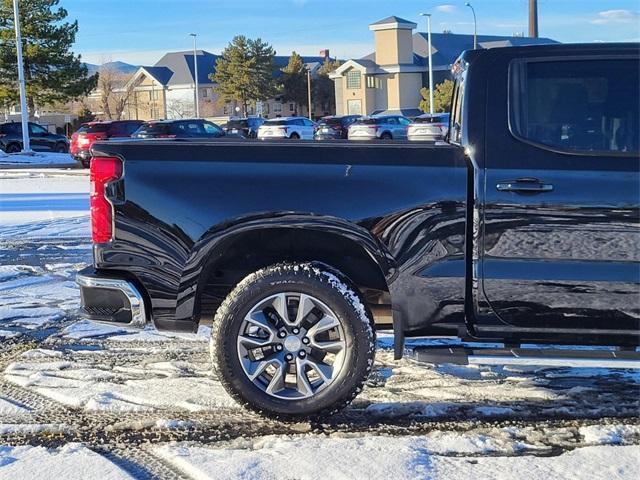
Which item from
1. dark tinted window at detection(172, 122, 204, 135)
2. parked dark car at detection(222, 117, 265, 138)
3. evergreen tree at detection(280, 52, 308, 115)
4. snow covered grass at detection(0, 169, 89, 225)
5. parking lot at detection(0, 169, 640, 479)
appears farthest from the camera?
evergreen tree at detection(280, 52, 308, 115)

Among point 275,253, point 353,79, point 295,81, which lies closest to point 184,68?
point 295,81

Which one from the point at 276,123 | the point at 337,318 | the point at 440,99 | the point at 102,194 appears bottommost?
the point at 337,318

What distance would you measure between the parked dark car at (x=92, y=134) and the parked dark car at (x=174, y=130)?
133cm

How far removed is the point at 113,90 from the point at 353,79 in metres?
25.4

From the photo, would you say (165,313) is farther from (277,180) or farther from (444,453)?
(444,453)

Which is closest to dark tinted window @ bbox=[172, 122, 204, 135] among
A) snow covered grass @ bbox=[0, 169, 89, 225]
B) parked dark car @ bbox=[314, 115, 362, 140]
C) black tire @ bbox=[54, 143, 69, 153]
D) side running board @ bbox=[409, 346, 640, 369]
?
snow covered grass @ bbox=[0, 169, 89, 225]

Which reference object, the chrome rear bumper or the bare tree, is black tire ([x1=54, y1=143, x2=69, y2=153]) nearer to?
the bare tree

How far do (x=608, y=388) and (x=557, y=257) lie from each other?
1314 millimetres

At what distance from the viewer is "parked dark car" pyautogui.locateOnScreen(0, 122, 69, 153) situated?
130 feet

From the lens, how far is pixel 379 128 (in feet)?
132

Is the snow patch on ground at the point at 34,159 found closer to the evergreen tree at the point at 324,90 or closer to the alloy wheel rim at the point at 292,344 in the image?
the alloy wheel rim at the point at 292,344

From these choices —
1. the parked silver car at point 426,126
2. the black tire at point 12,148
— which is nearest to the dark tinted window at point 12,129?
the black tire at point 12,148

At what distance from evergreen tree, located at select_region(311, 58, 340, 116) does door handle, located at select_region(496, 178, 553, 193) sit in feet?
276

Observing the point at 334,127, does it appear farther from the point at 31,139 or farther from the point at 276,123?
the point at 31,139
